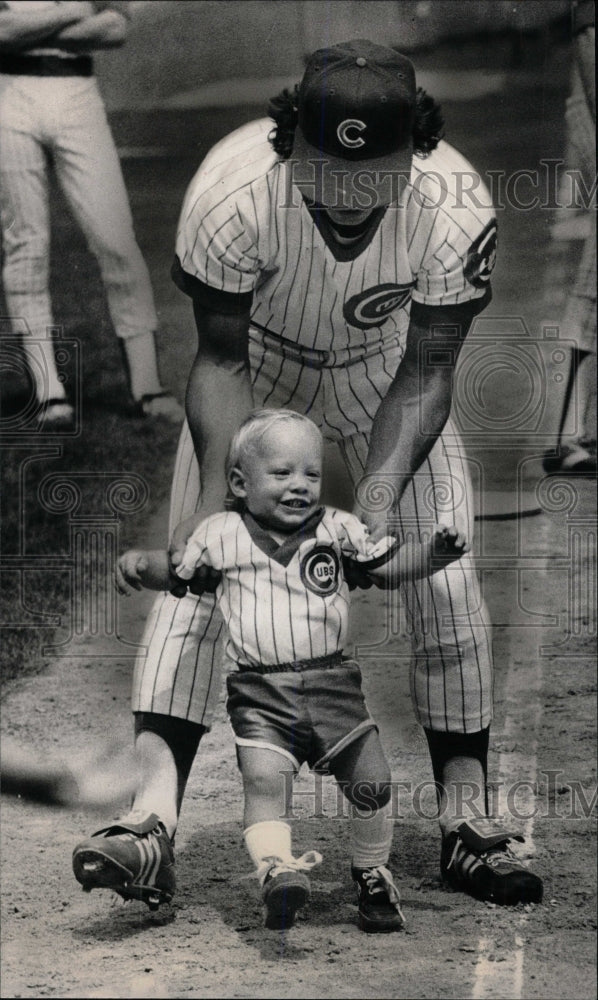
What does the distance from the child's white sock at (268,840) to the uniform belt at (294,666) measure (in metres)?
0.33

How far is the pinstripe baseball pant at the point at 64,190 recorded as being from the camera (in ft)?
14.6

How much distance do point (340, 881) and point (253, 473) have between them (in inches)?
41.2

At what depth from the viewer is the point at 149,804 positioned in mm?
3857

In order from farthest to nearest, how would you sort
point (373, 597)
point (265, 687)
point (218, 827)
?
1. point (373, 597)
2. point (218, 827)
3. point (265, 687)

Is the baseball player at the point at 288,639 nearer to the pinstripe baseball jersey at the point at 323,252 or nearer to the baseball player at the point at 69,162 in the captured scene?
the pinstripe baseball jersey at the point at 323,252

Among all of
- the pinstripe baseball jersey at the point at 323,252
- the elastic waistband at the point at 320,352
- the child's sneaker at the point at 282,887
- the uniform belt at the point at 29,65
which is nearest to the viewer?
the child's sneaker at the point at 282,887

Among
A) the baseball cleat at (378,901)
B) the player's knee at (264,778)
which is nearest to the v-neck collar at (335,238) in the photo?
the player's knee at (264,778)

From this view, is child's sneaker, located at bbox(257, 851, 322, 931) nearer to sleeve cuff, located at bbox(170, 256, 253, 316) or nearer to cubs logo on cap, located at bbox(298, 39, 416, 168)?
sleeve cuff, located at bbox(170, 256, 253, 316)

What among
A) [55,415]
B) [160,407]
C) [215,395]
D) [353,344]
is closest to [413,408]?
[353,344]

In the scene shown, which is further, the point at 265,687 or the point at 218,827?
the point at 218,827

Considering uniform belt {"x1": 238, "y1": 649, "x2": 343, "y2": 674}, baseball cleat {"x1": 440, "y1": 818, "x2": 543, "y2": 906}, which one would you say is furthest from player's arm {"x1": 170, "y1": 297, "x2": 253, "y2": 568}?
baseball cleat {"x1": 440, "y1": 818, "x2": 543, "y2": 906}

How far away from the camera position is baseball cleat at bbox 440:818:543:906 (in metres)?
3.88

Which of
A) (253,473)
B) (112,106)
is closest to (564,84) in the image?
(112,106)

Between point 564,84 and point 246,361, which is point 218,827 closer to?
point 246,361
